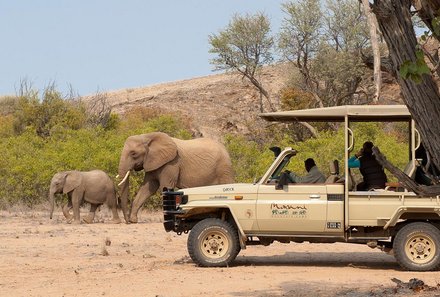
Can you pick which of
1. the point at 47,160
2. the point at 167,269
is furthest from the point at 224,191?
the point at 47,160

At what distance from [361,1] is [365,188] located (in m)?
6.09

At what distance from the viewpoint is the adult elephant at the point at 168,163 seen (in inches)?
942

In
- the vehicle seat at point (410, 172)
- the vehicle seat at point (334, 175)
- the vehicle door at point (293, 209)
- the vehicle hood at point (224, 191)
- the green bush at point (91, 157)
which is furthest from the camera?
the green bush at point (91, 157)

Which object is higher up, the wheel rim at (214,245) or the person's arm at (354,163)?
the person's arm at (354,163)

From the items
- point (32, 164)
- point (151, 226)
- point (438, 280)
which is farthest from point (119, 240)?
point (32, 164)

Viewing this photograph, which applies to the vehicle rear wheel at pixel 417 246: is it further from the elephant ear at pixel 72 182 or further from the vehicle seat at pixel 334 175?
the elephant ear at pixel 72 182

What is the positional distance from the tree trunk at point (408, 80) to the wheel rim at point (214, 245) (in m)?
6.08

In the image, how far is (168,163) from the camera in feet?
79.8

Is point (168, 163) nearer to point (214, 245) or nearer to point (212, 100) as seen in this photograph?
point (214, 245)

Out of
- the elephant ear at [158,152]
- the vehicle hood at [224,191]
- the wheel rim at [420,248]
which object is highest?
the elephant ear at [158,152]

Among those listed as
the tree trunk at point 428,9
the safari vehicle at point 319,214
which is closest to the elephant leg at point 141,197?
the safari vehicle at point 319,214

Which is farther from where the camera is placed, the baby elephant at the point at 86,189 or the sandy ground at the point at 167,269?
the baby elephant at the point at 86,189

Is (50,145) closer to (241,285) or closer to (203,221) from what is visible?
(203,221)

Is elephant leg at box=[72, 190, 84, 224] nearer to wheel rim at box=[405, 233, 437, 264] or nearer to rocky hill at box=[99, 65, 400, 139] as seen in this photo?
wheel rim at box=[405, 233, 437, 264]
